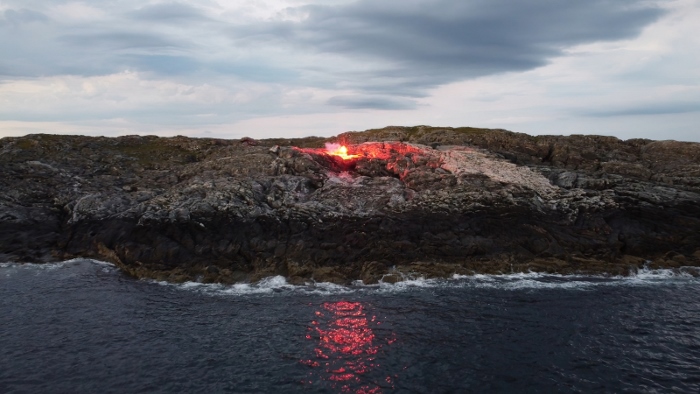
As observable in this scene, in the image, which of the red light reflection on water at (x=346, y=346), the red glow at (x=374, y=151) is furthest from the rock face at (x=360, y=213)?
the red light reflection on water at (x=346, y=346)

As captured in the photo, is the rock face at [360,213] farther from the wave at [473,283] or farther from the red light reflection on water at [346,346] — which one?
the red light reflection on water at [346,346]

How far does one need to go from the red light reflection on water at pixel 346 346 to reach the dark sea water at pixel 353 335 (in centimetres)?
13

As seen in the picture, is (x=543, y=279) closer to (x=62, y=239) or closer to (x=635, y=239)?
(x=635, y=239)

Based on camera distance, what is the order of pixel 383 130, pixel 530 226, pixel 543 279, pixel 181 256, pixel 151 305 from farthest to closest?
pixel 383 130 → pixel 530 226 → pixel 181 256 → pixel 543 279 → pixel 151 305

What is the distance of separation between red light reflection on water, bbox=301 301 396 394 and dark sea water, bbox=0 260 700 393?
0.13 metres

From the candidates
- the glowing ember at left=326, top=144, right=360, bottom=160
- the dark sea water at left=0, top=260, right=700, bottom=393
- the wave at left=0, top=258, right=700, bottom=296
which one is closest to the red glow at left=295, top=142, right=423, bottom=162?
the glowing ember at left=326, top=144, right=360, bottom=160

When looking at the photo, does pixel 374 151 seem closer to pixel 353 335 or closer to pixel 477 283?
pixel 477 283

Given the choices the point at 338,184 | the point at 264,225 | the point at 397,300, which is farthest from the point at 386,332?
the point at 338,184

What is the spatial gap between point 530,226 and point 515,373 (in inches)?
1118

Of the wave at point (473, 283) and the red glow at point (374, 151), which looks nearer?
the wave at point (473, 283)

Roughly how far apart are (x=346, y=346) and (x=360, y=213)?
84.0ft

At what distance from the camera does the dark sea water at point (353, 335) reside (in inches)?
1027

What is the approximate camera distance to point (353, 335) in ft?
106

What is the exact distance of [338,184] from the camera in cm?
6150
